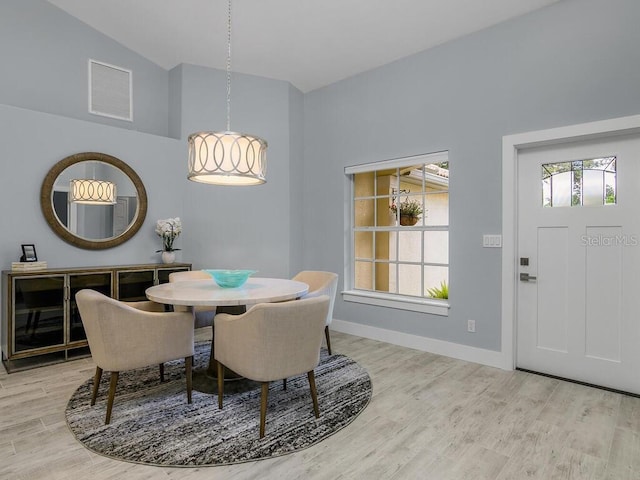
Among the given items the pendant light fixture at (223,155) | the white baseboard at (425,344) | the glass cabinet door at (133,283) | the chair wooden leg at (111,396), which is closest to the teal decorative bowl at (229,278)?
the pendant light fixture at (223,155)

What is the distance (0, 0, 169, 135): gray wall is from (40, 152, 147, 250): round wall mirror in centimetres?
63

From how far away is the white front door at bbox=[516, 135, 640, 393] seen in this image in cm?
276

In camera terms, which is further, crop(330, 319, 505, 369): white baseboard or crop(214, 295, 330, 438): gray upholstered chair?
crop(330, 319, 505, 369): white baseboard

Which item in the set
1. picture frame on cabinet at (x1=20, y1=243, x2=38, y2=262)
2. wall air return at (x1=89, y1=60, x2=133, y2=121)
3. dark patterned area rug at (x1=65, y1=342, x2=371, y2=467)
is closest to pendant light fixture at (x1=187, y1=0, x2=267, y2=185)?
dark patterned area rug at (x1=65, y1=342, x2=371, y2=467)

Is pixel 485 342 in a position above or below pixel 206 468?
above

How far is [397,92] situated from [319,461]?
3.48m

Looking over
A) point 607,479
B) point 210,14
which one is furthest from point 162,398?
point 210,14

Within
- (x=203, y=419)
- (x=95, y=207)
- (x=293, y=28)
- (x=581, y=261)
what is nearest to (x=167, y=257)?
(x=95, y=207)

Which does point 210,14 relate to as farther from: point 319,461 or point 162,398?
point 319,461

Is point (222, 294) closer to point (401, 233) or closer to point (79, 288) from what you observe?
point (79, 288)

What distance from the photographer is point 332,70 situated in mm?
4332

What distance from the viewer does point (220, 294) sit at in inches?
96.7

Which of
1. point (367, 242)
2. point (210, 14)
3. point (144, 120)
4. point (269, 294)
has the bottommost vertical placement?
point (269, 294)

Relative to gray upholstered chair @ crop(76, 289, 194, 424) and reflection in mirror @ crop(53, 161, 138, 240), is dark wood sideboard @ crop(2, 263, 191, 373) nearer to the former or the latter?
reflection in mirror @ crop(53, 161, 138, 240)
